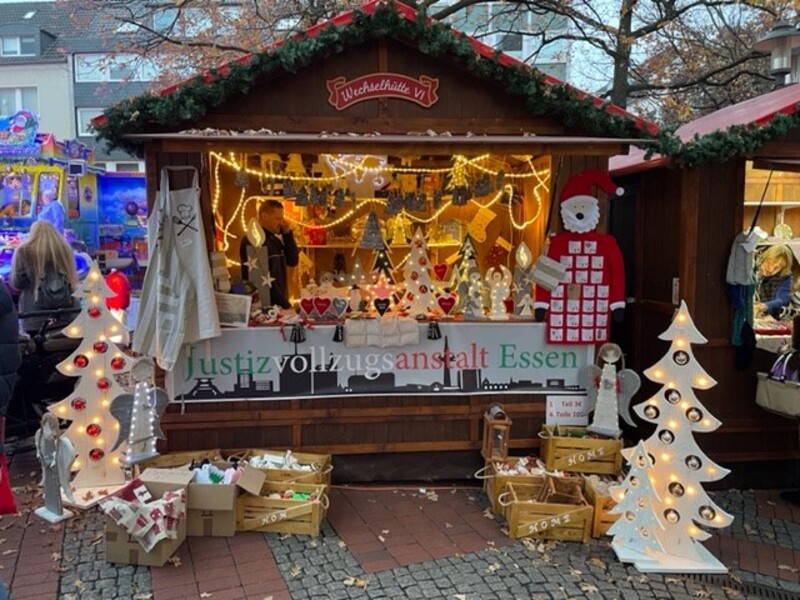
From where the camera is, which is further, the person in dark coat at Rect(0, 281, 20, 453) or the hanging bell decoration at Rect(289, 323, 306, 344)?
the hanging bell decoration at Rect(289, 323, 306, 344)

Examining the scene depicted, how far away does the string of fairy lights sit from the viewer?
616cm

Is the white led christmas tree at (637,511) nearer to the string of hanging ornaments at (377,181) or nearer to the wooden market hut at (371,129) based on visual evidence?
the wooden market hut at (371,129)

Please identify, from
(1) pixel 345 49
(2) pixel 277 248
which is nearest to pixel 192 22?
(2) pixel 277 248

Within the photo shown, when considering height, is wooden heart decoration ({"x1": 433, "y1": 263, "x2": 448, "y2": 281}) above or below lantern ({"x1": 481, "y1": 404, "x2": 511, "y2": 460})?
above

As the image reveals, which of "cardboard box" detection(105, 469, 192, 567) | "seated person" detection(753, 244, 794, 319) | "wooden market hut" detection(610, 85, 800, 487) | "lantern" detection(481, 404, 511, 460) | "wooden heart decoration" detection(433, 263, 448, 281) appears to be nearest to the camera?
"cardboard box" detection(105, 469, 192, 567)

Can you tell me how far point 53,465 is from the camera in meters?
4.44

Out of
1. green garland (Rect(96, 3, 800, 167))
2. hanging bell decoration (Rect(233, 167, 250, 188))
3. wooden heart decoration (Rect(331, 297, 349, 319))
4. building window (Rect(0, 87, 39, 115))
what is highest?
building window (Rect(0, 87, 39, 115))

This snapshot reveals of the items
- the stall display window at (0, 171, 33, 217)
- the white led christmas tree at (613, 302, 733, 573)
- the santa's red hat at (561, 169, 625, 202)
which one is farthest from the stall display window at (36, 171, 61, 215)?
the white led christmas tree at (613, 302, 733, 573)

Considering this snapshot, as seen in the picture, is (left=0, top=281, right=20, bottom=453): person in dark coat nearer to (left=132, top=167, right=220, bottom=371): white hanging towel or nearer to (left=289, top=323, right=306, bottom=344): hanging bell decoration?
(left=132, top=167, right=220, bottom=371): white hanging towel

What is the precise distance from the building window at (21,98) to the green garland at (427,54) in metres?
23.9

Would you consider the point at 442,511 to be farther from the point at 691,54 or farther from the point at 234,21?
the point at 691,54

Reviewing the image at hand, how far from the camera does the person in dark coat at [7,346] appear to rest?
3.90m

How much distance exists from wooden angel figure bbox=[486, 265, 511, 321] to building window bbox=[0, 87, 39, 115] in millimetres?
24866

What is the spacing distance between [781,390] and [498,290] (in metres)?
2.41
